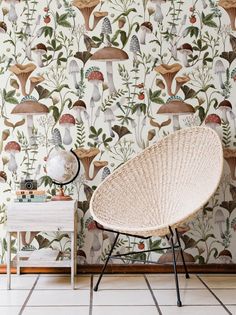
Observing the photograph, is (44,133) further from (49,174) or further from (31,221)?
(31,221)

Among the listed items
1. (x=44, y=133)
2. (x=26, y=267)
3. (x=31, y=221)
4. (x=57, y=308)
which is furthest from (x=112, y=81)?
(x=57, y=308)

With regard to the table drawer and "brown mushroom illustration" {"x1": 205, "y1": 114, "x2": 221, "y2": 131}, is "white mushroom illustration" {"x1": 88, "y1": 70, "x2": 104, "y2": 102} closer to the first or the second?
"brown mushroom illustration" {"x1": 205, "y1": 114, "x2": 221, "y2": 131}

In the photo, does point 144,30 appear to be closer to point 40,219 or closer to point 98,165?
point 98,165

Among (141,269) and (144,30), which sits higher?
(144,30)

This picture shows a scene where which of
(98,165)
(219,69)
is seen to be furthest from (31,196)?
(219,69)

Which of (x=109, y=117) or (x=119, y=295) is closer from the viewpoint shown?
(x=119, y=295)

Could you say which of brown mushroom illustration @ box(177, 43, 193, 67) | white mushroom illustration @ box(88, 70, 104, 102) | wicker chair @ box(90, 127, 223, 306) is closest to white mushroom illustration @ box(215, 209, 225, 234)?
wicker chair @ box(90, 127, 223, 306)

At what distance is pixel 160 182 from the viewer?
395 cm

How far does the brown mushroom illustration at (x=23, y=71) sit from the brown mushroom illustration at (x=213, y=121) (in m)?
1.30

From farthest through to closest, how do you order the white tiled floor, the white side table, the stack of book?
the stack of book, the white side table, the white tiled floor

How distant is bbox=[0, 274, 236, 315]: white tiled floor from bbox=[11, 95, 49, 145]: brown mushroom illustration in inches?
41.3

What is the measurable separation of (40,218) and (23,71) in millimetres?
1130

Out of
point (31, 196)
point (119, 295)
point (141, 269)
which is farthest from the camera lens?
point (141, 269)

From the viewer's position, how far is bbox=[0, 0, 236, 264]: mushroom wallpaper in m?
4.16
